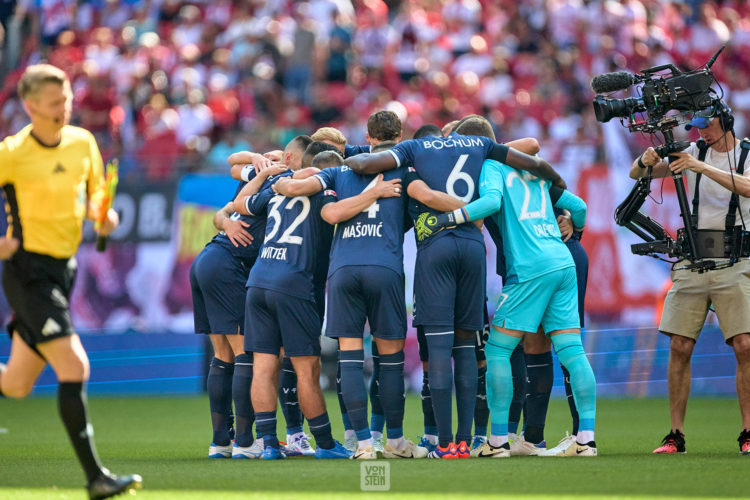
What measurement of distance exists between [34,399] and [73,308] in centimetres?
141

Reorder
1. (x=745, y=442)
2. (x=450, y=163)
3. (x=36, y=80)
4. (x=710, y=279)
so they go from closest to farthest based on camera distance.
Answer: (x=36, y=80), (x=745, y=442), (x=450, y=163), (x=710, y=279)

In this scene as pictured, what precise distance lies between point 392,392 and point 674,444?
2177 mm

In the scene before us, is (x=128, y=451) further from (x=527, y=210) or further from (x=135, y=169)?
(x=135, y=169)

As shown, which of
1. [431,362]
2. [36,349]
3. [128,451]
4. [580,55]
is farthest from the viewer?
[580,55]

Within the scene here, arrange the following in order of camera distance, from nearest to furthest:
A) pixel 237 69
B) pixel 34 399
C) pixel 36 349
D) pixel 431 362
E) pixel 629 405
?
pixel 36 349
pixel 431 362
pixel 629 405
pixel 34 399
pixel 237 69

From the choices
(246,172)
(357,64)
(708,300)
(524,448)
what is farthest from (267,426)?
(357,64)

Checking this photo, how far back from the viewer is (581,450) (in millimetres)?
8047

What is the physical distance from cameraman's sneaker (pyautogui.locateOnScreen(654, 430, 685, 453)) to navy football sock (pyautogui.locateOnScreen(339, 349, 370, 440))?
2.25 metres

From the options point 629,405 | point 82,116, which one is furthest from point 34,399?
point 629,405

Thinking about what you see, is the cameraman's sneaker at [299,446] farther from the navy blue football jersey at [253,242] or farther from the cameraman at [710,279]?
the cameraman at [710,279]

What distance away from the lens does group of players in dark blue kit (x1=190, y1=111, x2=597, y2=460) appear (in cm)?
812

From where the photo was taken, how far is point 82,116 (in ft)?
60.1

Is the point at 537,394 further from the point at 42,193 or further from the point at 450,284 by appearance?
the point at 42,193

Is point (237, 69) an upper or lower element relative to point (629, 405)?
upper
